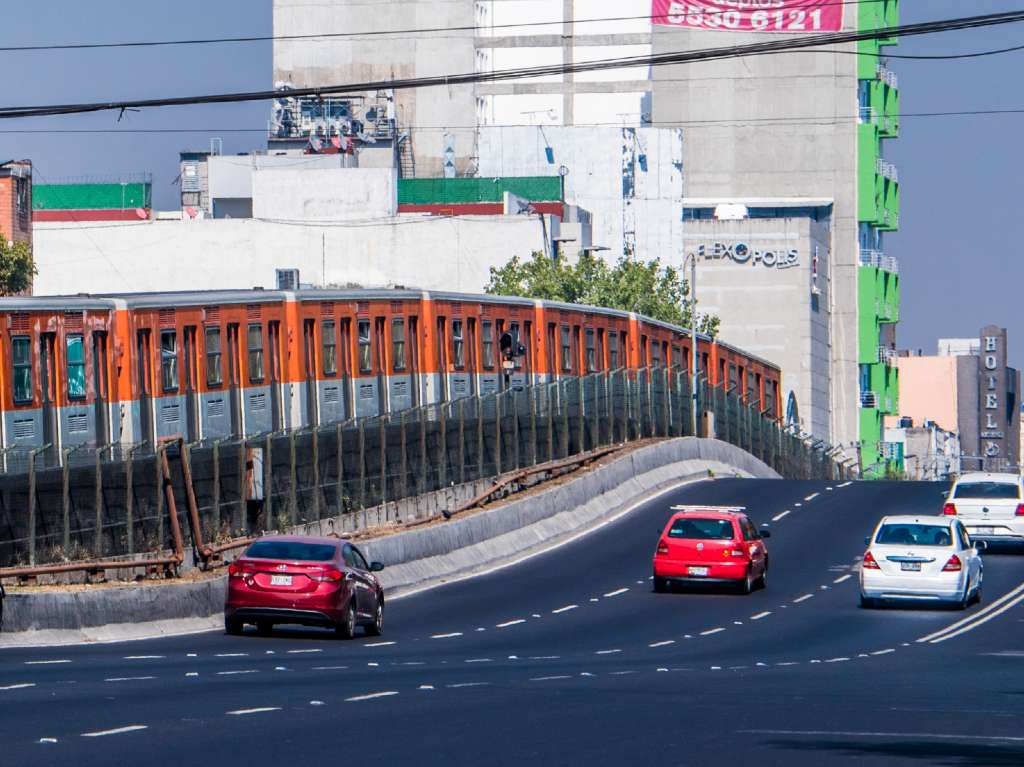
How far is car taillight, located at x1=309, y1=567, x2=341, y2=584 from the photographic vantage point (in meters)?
26.4

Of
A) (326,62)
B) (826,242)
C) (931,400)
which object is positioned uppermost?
(326,62)

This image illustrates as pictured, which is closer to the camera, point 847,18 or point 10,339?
point 10,339

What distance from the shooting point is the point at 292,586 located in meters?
26.4

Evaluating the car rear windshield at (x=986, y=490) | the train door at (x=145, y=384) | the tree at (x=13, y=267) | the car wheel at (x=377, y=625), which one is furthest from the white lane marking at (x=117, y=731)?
the tree at (x=13, y=267)

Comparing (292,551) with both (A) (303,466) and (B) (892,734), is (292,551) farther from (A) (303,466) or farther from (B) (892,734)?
(B) (892,734)

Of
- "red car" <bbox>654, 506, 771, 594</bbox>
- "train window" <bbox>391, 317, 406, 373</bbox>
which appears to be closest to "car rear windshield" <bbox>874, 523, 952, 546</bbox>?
"red car" <bbox>654, 506, 771, 594</bbox>

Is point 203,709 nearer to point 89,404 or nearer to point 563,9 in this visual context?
point 89,404

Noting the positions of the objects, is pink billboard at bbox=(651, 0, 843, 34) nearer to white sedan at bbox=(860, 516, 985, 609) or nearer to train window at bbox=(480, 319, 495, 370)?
train window at bbox=(480, 319, 495, 370)

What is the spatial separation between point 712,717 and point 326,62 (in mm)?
120874

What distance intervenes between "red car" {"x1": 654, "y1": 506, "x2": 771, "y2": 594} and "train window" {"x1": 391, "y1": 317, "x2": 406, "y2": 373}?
11779mm

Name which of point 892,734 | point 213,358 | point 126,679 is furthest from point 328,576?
point 892,734

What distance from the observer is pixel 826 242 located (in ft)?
435

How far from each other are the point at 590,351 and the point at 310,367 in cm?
1855

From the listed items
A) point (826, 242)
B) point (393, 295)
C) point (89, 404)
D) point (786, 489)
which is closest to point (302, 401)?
point (393, 295)
